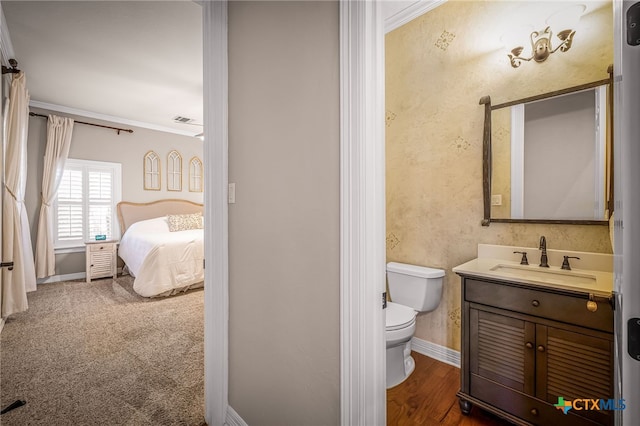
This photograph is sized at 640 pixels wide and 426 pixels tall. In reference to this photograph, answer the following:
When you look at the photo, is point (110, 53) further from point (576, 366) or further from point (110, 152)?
point (576, 366)

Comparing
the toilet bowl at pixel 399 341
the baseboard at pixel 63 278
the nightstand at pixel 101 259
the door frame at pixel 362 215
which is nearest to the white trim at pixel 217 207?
the door frame at pixel 362 215

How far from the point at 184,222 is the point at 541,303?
5262 mm

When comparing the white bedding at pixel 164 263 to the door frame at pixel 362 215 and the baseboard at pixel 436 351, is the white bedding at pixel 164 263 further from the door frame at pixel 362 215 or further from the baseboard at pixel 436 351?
the door frame at pixel 362 215

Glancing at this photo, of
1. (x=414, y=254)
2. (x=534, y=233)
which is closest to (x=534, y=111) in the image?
(x=534, y=233)

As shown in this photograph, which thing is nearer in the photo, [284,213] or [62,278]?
[284,213]

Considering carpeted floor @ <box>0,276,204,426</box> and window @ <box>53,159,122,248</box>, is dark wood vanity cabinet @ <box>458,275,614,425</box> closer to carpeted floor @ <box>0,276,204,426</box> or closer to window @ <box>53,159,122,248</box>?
carpeted floor @ <box>0,276,204,426</box>

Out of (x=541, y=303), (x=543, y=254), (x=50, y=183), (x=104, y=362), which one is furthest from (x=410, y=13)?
(x=50, y=183)

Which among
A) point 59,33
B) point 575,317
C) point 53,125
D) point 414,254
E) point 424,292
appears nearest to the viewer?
point 575,317

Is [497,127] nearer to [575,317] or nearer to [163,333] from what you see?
[575,317]

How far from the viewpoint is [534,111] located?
189 centimetres

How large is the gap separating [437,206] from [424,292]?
2.18 feet

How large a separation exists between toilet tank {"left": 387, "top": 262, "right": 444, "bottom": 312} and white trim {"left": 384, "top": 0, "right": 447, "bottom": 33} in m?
2.01

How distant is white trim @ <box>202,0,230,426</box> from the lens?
4.89 feet

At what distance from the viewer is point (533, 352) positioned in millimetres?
1432
